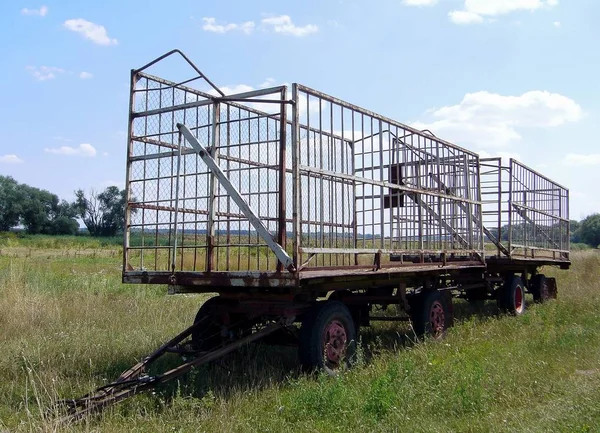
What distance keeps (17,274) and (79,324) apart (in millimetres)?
4263

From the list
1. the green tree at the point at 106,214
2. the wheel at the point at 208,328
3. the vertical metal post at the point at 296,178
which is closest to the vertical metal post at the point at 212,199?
the wheel at the point at 208,328

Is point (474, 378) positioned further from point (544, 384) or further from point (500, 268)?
point (500, 268)

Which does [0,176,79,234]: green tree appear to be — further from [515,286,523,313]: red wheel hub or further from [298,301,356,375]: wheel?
[298,301,356,375]: wheel

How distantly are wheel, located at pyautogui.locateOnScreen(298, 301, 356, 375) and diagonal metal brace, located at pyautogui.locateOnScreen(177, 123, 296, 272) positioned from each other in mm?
960

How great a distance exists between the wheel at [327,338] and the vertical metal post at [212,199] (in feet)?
4.12

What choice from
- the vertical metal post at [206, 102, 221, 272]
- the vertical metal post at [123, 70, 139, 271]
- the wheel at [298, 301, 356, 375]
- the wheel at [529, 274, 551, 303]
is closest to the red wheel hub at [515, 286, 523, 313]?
the wheel at [529, 274, 551, 303]

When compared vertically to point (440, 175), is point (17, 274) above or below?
below

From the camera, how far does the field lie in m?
4.57

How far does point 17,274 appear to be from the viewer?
11844mm

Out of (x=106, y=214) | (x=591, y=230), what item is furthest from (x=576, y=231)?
(x=106, y=214)

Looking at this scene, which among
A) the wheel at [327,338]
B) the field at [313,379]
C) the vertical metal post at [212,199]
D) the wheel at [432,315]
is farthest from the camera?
the wheel at [432,315]

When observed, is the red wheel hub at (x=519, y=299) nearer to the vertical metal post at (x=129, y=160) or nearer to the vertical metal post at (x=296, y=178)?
the vertical metal post at (x=296, y=178)

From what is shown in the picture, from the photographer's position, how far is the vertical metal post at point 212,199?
6102 mm

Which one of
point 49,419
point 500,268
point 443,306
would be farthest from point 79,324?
point 500,268
